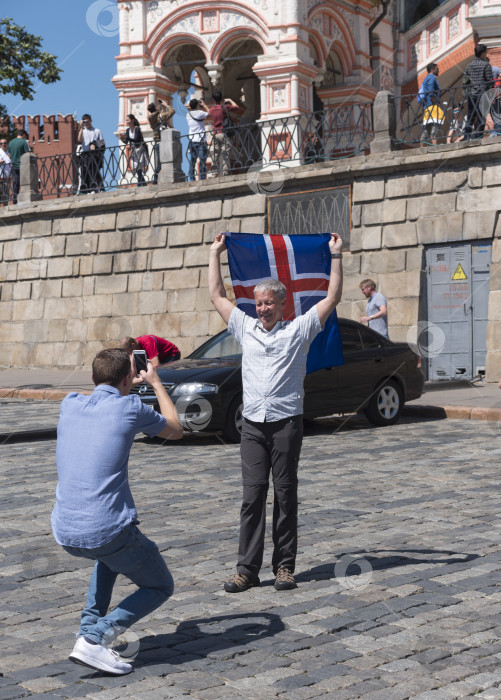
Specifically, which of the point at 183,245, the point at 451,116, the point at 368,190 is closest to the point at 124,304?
the point at 183,245

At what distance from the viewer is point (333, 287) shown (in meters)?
6.51

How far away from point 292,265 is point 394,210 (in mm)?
12706

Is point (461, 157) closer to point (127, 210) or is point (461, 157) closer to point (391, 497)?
point (127, 210)

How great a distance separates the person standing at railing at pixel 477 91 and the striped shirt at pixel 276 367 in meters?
13.8

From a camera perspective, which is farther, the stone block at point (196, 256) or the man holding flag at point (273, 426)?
the stone block at point (196, 256)

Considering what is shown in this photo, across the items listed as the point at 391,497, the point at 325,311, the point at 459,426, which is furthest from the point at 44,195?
the point at 325,311

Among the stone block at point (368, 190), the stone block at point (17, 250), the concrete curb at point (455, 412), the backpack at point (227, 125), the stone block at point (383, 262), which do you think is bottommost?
the concrete curb at point (455, 412)

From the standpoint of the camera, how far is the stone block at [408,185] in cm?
1964

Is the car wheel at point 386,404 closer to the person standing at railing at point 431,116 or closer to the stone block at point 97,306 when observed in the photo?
the person standing at railing at point 431,116

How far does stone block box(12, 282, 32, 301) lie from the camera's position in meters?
26.4

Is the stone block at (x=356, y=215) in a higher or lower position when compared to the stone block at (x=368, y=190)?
lower

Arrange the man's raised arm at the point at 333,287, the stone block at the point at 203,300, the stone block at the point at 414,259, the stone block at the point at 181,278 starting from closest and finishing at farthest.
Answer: the man's raised arm at the point at 333,287 < the stone block at the point at 414,259 < the stone block at the point at 203,300 < the stone block at the point at 181,278

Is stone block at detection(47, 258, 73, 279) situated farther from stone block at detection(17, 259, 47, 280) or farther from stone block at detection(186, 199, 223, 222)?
stone block at detection(186, 199, 223, 222)

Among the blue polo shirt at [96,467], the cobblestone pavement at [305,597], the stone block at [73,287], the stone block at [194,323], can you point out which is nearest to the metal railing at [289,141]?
the stone block at [194,323]
